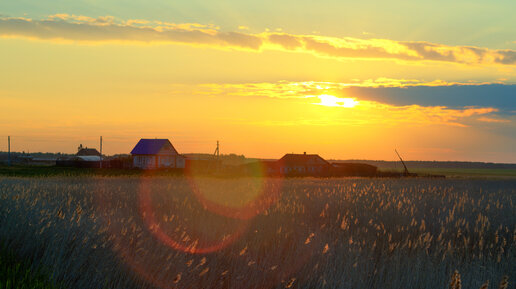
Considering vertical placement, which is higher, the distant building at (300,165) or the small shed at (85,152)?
the small shed at (85,152)

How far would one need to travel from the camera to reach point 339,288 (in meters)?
5.63

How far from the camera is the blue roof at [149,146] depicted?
72000 millimetres

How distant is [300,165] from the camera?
7444 cm

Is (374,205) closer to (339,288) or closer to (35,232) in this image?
(339,288)

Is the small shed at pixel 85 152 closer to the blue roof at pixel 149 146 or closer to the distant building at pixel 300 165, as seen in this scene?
the blue roof at pixel 149 146

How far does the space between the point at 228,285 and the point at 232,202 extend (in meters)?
9.63

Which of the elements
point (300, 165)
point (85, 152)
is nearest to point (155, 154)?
point (300, 165)

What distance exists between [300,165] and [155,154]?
2236 cm

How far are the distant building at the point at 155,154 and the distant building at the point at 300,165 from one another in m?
16.4

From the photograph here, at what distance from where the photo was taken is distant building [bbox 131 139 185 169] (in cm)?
7212

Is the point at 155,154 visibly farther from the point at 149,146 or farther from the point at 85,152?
the point at 85,152

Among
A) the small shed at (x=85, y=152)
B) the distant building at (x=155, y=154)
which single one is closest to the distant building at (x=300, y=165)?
the distant building at (x=155, y=154)

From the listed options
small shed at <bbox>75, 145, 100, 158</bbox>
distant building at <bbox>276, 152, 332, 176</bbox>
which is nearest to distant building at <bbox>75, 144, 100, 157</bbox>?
small shed at <bbox>75, 145, 100, 158</bbox>

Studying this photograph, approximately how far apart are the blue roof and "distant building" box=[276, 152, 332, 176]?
55.9ft
